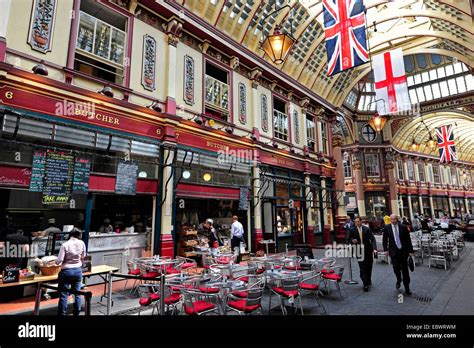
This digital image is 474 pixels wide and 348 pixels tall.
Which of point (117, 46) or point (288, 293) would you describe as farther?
point (117, 46)

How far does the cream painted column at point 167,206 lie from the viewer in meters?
8.80

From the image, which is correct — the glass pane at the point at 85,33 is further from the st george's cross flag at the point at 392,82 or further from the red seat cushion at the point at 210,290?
the st george's cross flag at the point at 392,82

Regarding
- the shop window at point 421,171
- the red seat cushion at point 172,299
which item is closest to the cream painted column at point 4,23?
the red seat cushion at point 172,299

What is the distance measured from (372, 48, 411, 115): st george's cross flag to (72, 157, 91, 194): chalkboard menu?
11.8 meters

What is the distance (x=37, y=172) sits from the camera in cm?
612

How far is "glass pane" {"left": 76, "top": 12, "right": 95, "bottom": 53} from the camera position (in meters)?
8.02

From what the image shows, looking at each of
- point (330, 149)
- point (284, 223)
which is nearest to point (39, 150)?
point (284, 223)

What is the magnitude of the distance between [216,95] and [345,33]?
5659 mm

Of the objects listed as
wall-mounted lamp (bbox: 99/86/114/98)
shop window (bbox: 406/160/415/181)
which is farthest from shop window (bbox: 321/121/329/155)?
shop window (bbox: 406/160/415/181)

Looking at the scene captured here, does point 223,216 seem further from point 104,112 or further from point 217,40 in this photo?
point 217,40

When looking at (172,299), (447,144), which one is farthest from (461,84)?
(172,299)

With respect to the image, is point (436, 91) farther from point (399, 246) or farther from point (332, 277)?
point (332, 277)

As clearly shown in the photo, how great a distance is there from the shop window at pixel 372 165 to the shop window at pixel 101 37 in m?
28.6

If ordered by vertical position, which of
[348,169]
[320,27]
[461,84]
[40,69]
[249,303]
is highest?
[461,84]
